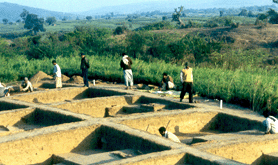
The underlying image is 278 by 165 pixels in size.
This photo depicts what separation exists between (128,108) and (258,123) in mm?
4356

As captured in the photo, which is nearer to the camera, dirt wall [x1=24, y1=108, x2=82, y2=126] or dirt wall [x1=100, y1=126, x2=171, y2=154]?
dirt wall [x1=100, y1=126, x2=171, y2=154]

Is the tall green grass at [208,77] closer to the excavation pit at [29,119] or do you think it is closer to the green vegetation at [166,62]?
the green vegetation at [166,62]

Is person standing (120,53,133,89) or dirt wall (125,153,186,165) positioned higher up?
person standing (120,53,133,89)

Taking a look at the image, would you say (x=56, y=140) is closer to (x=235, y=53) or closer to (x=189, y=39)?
(x=235, y=53)

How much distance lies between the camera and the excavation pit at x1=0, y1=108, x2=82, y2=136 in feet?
36.2

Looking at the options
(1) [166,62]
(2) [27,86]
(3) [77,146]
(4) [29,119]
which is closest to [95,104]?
(4) [29,119]

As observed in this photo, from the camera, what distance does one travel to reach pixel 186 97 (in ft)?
45.7

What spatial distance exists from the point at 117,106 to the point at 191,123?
2897mm

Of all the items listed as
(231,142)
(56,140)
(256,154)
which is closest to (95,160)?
(56,140)

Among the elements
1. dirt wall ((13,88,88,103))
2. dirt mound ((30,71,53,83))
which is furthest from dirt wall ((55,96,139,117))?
dirt mound ((30,71,53,83))

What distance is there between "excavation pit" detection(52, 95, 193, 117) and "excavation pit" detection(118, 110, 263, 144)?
1.12 m

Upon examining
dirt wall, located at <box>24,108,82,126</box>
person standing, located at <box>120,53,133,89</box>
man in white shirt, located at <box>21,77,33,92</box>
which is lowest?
dirt wall, located at <box>24,108,82,126</box>

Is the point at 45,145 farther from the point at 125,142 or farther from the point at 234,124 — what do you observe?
the point at 234,124

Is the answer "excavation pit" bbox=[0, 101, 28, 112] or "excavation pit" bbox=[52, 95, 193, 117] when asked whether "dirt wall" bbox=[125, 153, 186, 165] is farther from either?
"excavation pit" bbox=[0, 101, 28, 112]
